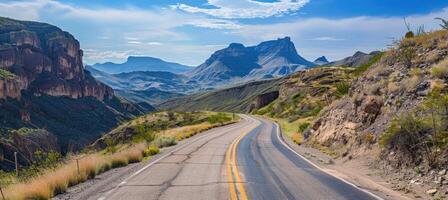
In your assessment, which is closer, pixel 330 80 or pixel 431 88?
pixel 431 88

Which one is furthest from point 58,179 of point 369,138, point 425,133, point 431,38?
point 431,38

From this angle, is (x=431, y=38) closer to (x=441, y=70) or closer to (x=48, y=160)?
Result: (x=441, y=70)

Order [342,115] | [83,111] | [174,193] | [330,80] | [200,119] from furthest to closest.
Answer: [83,111] < [330,80] < [200,119] < [342,115] < [174,193]

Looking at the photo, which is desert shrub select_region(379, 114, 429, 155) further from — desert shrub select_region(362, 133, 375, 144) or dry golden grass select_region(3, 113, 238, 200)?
dry golden grass select_region(3, 113, 238, 200)

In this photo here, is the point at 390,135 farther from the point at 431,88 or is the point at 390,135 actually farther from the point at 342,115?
the point at 342,115

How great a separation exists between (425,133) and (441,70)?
3897mm

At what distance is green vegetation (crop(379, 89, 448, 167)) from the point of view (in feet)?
41.1

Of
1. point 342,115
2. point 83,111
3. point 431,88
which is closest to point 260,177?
point 431,88

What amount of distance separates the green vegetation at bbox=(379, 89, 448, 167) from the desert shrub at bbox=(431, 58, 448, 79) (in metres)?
2.48

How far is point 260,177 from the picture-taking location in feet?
44.7

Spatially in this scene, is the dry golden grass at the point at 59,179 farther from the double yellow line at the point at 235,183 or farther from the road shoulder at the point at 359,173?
the road shoulder at the point at 359,173

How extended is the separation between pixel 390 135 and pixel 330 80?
244ft

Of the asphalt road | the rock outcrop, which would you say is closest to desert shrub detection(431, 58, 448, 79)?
the rock outcrop

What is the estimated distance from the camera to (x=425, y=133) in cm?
1338
